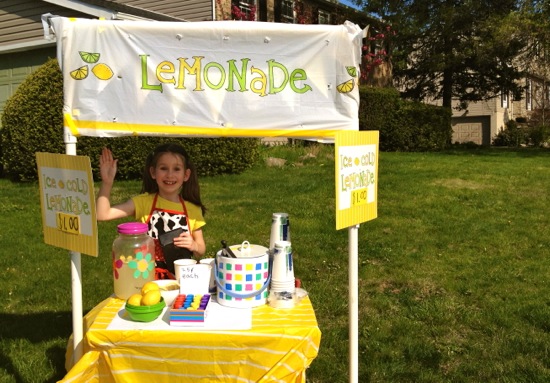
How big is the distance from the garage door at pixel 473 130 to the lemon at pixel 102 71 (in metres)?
28.9

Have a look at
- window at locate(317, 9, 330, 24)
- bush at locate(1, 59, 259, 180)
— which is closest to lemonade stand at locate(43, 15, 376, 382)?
bush at locate(1, 59, 259, 180)

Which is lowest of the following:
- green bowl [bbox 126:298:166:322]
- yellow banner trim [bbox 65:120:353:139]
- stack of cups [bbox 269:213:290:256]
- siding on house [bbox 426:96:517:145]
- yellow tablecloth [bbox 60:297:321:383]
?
yellow tablecloth [bbox 60:297:321:383]

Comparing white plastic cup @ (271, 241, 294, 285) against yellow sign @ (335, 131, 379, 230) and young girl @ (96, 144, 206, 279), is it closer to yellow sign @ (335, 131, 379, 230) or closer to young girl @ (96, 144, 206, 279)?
yellow sign @ (335, 131, 379, 230)

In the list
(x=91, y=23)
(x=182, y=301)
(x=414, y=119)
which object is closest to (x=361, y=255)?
(x=182, y=301)

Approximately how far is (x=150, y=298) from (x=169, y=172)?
92cm

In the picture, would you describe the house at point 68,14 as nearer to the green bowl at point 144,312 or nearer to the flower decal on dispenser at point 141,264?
the flower decal on dispenser at point 141,264

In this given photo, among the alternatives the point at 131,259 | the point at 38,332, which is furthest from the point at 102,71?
the point at 38,332

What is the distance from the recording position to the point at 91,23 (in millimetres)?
2383

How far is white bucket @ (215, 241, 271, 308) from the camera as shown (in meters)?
2.44

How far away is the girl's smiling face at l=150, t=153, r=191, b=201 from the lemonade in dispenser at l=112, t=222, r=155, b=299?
19.3 inches

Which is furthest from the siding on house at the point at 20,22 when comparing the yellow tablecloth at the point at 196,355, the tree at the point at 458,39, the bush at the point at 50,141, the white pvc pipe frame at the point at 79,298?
the tree at the point at 458,39

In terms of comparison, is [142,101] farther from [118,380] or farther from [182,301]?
[118,380]

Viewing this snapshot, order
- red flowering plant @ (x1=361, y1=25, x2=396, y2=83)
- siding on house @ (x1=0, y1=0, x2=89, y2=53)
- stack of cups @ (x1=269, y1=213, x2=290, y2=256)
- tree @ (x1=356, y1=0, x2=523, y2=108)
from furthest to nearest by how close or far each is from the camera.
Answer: red flowering plant @ (x1=361, y1=25, x2=396, y2=83), tree @ (x1=356, y1=0, x2=523, y2=108), siding on house @ (x1=0, y1=0, x2=89, y2=53), stack of cups @ (x1=269, y1=213, x2=290, y2=256)

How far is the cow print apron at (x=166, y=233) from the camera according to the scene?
304 centimetres
